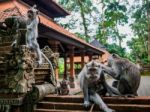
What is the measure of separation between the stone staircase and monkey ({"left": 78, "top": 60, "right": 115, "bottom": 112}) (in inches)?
7.1

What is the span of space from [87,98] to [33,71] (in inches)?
65.1

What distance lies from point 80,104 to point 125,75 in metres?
1.24

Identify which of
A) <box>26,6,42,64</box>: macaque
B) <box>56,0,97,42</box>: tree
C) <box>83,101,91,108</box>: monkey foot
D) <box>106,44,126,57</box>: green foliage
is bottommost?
<box>83,101,91,108</box>: monkey foot

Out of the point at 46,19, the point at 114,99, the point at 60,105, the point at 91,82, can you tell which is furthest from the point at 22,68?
the point at 46,19

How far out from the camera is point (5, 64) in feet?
22.7

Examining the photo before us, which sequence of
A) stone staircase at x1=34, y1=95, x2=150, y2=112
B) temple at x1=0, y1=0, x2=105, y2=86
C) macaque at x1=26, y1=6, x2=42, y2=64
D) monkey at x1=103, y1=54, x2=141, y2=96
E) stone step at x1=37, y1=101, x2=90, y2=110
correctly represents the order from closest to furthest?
stone staircase at x1=34, y1=95, x2=150, y2=112 → stone step at x1=37, y1=101, x2=90, y2=110 → monkey at x1=103, y1=54, x2=141, y2=96 → macaque at x1=26, y1=6, x2=42, y2=64 → temple at x1=0, y1=0, x2=105, y2=86

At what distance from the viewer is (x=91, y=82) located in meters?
6.19

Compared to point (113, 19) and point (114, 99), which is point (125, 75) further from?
point (113, 19)

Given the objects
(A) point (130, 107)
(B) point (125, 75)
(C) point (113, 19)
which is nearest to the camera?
(A) point (130, 107)

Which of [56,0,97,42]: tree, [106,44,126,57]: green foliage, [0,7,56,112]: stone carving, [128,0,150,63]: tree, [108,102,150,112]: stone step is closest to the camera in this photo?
[108,102,150,112]: stone step

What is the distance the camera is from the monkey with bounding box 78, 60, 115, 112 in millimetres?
5949

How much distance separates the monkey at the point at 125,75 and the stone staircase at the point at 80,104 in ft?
1.27

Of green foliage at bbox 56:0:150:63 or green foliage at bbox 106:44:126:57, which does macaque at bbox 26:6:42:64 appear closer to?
green foliage at bbox 56:0:150:63

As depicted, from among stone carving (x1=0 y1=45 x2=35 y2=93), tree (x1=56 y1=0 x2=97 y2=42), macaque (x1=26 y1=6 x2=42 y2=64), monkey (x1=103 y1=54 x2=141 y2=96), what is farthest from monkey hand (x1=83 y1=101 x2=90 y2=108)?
tree (x1=56 y1=0 x2=97 y2=42)
